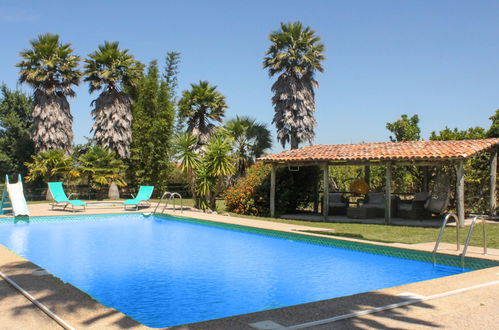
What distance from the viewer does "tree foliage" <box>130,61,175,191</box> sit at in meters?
26.6

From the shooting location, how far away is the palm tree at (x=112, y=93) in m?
25.3

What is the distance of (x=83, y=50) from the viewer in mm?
25766

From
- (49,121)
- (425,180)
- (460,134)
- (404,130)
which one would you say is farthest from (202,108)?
(404,130)

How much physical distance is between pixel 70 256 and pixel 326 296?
577 cm

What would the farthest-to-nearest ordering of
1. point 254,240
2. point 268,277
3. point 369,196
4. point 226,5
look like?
1. point 226,5
2. point 369,196
3. point 254,240
4. point 268,277

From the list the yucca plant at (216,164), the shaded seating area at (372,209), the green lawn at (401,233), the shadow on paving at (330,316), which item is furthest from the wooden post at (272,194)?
the shadow on paving at (330,316)

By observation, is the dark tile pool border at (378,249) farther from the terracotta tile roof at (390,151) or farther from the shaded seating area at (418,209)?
the shaded seating area at (418,209)

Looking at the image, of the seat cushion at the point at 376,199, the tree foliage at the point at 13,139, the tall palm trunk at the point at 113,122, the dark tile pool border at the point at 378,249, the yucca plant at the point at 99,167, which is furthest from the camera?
the tree foliage at the point at 13,139

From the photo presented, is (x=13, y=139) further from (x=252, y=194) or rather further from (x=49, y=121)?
(x=252, y=194)

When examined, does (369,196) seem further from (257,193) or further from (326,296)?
(326,296)

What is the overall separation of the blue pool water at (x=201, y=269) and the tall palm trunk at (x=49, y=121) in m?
13.2

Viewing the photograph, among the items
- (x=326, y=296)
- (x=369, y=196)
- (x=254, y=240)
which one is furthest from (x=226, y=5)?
(x=326, y=296)

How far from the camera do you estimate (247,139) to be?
80.5ft

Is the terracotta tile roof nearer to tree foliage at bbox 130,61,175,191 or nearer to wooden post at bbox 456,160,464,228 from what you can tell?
wooden post at bbox 456,160,464,228
